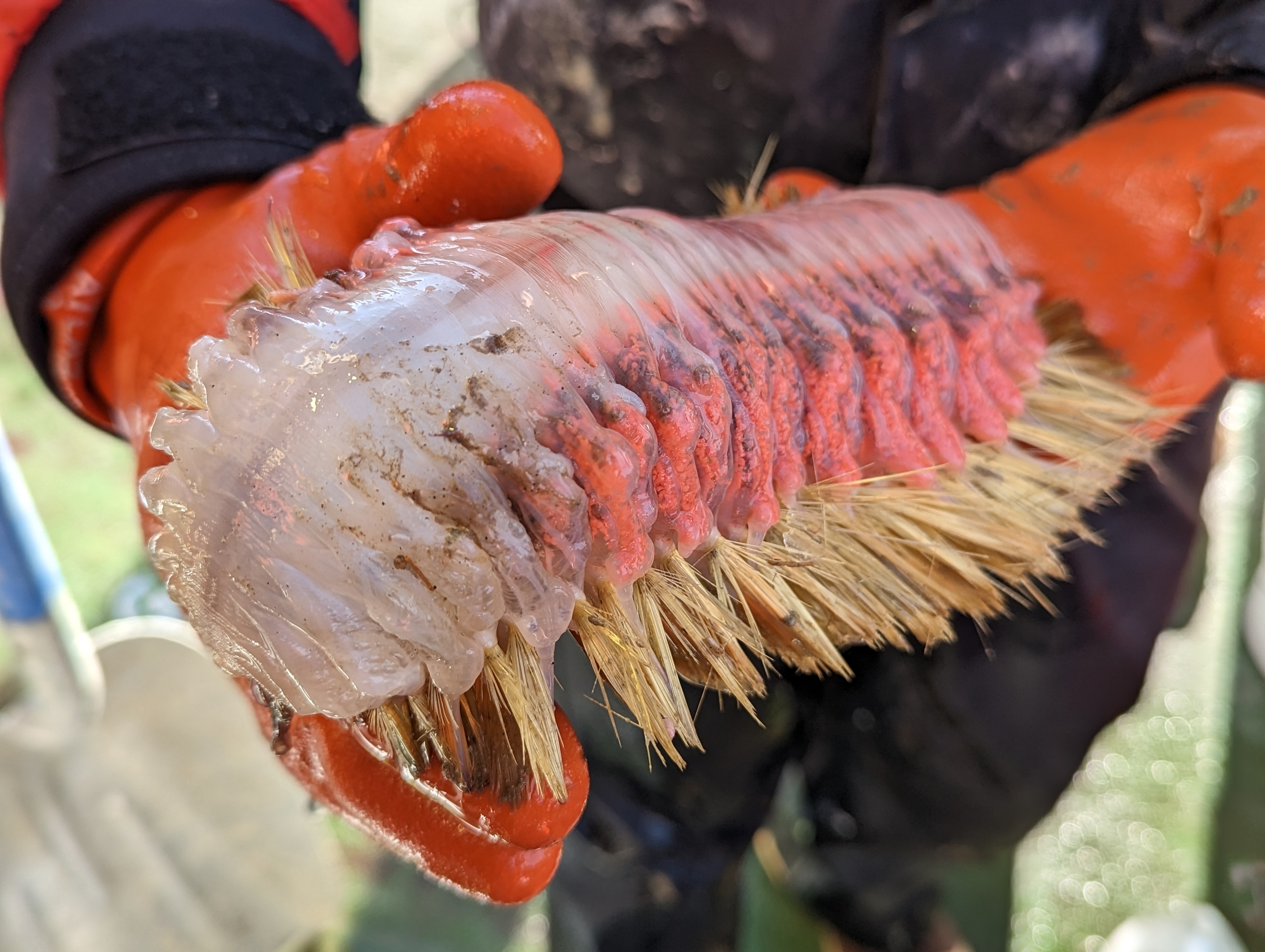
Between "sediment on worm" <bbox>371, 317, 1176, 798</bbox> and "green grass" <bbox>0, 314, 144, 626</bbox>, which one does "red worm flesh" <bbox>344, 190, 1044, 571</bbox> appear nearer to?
"sediment on worm" <bbox>371, 317, 1176, 798</bbox>

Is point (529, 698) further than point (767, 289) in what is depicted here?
No

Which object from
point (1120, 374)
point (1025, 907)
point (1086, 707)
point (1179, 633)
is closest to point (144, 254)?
point (1120, 374)

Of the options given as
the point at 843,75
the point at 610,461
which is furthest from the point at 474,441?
the point at 843,75

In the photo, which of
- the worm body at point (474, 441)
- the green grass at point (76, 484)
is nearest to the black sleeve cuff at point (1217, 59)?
the worm body at point (474, 441)

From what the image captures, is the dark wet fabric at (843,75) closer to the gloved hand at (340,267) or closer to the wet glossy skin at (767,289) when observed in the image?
the wet glossy skin at (767,289)

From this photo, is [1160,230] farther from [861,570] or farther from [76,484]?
[76,484]

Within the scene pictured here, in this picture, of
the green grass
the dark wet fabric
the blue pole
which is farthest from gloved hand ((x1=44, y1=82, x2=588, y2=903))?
the green grass
